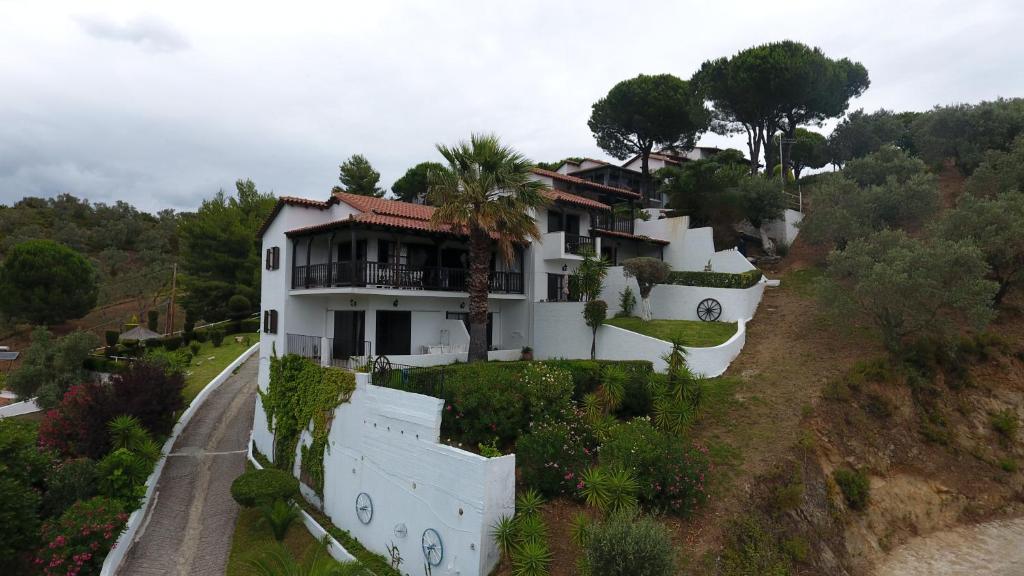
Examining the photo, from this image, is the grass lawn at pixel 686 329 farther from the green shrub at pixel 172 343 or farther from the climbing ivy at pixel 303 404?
the green shrub at pixel 172 343

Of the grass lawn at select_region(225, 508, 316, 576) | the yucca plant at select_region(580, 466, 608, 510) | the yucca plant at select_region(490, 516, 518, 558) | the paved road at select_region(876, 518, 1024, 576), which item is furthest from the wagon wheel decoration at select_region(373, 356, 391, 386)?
the paved road at select_region(876, 518, 1024, 576)

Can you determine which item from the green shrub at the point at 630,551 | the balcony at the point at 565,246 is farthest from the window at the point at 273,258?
the green shrub at the point at 630,551

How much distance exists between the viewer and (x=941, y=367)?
20.3 metres

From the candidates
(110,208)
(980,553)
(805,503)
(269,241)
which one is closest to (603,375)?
(805,503)

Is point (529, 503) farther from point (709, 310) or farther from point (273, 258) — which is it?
point (273, 258)

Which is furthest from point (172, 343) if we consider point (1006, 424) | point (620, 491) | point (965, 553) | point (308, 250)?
point (1006, 424)

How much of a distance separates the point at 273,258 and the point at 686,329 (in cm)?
1895

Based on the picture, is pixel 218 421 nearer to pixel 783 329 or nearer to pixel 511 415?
pixel 511 415

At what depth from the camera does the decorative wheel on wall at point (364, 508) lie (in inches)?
603

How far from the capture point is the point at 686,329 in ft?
77.1

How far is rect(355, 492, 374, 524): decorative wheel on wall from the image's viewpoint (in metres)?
15.3

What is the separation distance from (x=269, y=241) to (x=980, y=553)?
2859 centimetres

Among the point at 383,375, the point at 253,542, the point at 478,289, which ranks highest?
the point at 478,289

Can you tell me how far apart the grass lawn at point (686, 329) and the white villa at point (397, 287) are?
1.69m
